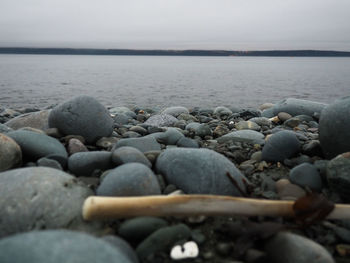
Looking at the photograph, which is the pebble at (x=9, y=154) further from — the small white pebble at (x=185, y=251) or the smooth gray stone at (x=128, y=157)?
the small white pebble at (x=185, y=251)

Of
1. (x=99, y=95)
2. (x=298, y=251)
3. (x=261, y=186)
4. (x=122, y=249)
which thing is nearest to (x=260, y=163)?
(x=261, y=186)

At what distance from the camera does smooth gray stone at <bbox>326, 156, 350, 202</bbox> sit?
9.01 ft

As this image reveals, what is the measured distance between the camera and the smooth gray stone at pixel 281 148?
3693mm

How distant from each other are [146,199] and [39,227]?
2.72 feet

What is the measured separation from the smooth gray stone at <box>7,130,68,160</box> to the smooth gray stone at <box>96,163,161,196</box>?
48.1 inches

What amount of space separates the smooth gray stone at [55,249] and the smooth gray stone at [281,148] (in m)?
2.68

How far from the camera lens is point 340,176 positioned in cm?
278

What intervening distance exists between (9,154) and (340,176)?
136 inches

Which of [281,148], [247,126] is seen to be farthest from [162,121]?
[281,148]

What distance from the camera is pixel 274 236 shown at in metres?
2.03

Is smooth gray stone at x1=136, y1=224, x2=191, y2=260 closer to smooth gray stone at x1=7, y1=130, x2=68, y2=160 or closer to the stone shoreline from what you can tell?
the stone shoreline


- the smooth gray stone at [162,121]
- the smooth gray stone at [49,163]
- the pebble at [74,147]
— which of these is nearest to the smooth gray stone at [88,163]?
the smooth gray stone at [49,163]

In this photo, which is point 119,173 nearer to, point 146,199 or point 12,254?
point 146,199

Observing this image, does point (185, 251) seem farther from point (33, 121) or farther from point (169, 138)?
point (33, 121)
